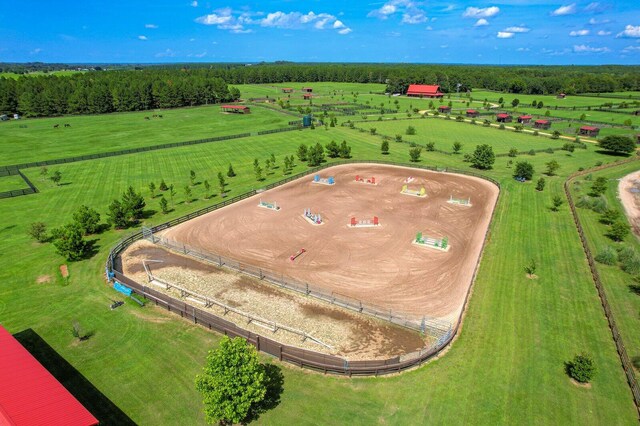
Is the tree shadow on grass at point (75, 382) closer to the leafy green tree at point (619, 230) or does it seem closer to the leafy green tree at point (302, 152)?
the leafy green tree at point (619, 230)

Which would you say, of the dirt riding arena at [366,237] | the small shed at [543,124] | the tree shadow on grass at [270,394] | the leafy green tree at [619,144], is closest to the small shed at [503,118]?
the small shed at [543,124]

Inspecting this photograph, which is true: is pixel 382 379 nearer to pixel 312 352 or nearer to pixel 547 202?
pixel 312 352

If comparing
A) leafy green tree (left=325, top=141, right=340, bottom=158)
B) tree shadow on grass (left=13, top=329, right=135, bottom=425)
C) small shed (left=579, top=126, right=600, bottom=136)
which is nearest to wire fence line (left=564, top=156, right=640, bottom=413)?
tree shadow on grass (left=13, top=329, right=135, bottom=425)

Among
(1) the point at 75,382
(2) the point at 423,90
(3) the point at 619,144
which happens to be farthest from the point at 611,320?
(2) the point at 423,90

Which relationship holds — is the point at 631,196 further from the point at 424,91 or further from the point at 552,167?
the point at 424,91

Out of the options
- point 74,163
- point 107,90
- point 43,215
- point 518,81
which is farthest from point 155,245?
point 518,81

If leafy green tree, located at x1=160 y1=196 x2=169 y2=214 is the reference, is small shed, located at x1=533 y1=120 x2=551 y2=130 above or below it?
above

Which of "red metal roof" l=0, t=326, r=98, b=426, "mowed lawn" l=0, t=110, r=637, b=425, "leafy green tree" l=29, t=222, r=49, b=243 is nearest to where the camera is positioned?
"red metal roof" l=0, t=326, r=98, b=426

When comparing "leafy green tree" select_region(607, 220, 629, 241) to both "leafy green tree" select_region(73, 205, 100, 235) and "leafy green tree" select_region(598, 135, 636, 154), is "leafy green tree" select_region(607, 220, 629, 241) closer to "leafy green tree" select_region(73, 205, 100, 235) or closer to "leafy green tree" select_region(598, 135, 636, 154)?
"leafy green tree" select_region(598, 135, 636, 154)
